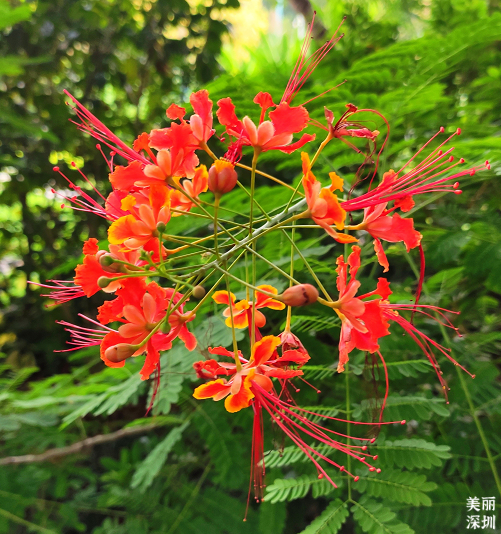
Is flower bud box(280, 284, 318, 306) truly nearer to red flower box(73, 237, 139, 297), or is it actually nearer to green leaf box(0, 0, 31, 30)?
red flower box(73, 237, 139, 297)

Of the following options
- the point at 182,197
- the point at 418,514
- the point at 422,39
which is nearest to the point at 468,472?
the point at 418,514

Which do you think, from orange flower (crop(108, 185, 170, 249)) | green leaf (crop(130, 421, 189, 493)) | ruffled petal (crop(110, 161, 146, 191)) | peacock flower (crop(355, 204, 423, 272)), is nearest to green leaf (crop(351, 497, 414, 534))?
peacock flower (crop(355, 204, 423, 272))

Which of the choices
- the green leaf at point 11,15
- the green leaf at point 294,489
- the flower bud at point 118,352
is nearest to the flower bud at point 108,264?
the flower bud at point 118,352

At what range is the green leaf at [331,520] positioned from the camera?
3.10 feet

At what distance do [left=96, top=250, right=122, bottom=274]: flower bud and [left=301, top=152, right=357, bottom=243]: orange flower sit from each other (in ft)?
1.14

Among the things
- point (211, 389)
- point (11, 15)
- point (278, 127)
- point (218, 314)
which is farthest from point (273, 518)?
point (11, 15)

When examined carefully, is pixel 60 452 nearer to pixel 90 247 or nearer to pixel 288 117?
pixel 90 247

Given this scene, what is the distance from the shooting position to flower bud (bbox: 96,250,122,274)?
70 centimetres

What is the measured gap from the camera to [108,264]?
2.31ft

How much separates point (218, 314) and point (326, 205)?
665 millimetres

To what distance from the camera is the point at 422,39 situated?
129 cm

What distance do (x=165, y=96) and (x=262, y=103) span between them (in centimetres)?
238

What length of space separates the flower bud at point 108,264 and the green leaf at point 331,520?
2.40ft

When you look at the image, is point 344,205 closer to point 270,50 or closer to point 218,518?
point 270,50
